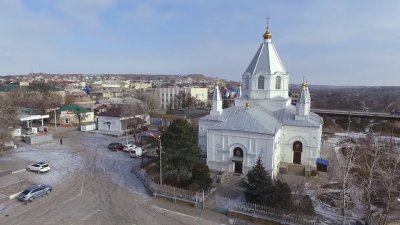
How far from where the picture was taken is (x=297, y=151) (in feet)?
76.8

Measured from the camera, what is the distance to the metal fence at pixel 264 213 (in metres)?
14.4

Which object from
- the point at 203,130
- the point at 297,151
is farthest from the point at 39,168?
the point at 297,151

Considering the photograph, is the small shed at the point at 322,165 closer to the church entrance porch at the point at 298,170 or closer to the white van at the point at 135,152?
the church entrance porch at the point at 298,170

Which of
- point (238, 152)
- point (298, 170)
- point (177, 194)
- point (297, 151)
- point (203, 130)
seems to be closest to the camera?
point (177, 194)

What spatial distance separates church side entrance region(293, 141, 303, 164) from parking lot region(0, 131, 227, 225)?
33.7 feet

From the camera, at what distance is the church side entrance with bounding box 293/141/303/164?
23250 millimetres

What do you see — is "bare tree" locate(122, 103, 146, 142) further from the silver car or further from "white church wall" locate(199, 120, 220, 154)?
the silver car

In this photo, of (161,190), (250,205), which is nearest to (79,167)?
(161,190)

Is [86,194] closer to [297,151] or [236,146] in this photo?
[236,146]

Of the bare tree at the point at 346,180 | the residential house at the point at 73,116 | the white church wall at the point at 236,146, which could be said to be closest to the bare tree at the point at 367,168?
the bare tree at the point at 346,180

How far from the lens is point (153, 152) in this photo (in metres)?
27.6

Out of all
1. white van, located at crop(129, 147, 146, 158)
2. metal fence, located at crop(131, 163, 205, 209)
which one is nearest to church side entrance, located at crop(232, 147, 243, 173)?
metal fence, located at crop(131, 163, 205, 209)

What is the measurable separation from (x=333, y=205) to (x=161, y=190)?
→ 33.4 feet

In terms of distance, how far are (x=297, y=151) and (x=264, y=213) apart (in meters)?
9.61
